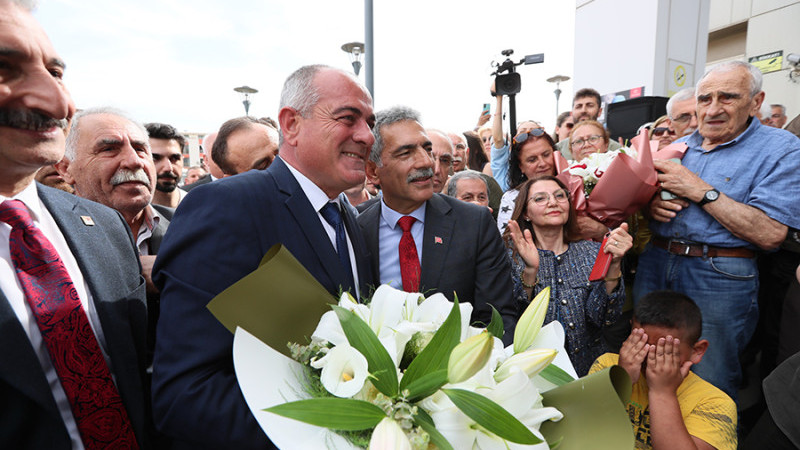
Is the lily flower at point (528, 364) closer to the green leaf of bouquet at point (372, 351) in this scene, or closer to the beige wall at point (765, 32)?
the green leaf of bouquet at point (372, 351)

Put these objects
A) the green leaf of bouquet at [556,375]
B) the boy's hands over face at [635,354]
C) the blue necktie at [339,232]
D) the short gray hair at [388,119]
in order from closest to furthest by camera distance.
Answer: the green leaf of bouquet at [556,375], the blue necktie at [339,232], the boy's hands over face at [635,354], the short gray hair at [388,119]

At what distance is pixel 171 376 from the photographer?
109 centimetres

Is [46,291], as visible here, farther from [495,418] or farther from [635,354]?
[635,354]

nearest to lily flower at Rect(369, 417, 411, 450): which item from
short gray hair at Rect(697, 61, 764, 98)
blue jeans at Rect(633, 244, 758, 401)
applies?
blue jeans at Rect(633, 244, 758, 401)

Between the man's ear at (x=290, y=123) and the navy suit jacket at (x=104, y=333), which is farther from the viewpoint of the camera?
the man's ear at (x=290, y=123)

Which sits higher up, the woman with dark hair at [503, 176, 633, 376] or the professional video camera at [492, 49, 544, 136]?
the professional video camera at [492, 49, 544, 136]

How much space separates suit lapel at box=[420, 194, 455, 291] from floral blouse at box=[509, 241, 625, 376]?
0.63 metres

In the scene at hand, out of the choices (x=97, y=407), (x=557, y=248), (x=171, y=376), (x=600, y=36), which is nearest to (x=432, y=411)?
(x=171, y=376)

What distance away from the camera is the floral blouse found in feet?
8.20

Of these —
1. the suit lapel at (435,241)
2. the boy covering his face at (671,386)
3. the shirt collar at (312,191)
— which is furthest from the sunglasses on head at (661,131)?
the shirt collar at (312,191)

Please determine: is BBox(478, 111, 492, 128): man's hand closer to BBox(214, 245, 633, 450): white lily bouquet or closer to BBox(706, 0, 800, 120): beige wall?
BBox(214, 245, 633, 450): white lily bouquet

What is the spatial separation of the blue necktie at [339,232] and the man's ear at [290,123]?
12.1 inches

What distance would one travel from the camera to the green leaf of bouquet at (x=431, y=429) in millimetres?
729

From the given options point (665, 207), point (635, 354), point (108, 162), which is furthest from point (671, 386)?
point (108, 162)
